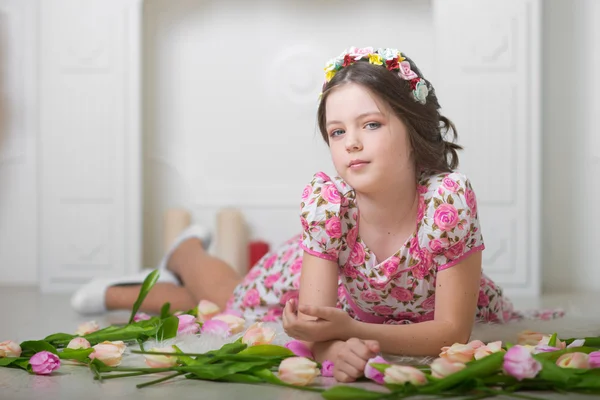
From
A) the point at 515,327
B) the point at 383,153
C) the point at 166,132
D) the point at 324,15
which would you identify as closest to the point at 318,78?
the point at 324,15

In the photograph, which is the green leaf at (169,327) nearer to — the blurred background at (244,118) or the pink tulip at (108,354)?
the pink tulip at (108,354)

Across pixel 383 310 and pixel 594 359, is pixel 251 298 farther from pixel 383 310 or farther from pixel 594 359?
pixel 594 359

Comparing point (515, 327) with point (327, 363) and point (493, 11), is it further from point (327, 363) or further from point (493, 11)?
point (493, 11)

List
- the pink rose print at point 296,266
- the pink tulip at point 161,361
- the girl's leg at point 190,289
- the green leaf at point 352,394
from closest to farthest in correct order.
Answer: the green leaf at point 352,394 → the pink tulip at point 161,361 → the pink rose print at point 296,266 → the girl's leg at point 190,289

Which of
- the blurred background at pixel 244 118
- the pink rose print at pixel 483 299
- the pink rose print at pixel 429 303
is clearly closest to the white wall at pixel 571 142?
the blurred background at pixel 244 118

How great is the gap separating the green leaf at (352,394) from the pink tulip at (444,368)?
0.08 m

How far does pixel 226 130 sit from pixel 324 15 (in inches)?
25.7

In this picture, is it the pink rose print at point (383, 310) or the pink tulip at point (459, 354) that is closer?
the pink tulip at point (459, 354)

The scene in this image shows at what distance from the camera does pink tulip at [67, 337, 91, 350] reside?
1273 mm

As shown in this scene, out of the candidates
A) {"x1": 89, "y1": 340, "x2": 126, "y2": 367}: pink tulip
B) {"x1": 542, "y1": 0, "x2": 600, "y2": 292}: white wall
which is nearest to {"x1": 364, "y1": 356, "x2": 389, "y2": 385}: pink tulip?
{"x1": 89, "y1": 340, "x2": 126, "y2": 367}: pink tulip

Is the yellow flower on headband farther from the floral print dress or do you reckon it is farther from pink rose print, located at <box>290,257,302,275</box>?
pink rose print, located at <box>290,257,302,275</box>

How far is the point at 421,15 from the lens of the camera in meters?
3.15

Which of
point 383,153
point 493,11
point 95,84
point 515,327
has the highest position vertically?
point 493,11

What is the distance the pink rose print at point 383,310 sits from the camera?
4.68 ft
